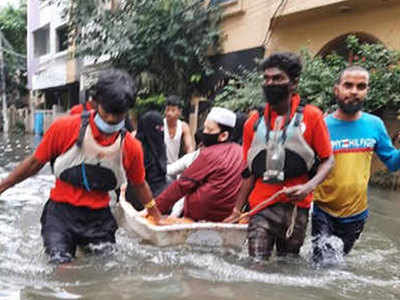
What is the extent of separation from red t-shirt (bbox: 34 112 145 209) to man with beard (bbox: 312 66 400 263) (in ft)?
4.79

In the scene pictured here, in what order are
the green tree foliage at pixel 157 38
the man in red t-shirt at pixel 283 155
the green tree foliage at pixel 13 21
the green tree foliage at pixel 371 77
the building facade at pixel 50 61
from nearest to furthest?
the man in red t-shirt at pixel 283 155, the green tree foliage at pixel 371 77, the green tree foliage at pixel 157 38, the building facade at pixel 50 61, the green tree foliage at pixel 13 21

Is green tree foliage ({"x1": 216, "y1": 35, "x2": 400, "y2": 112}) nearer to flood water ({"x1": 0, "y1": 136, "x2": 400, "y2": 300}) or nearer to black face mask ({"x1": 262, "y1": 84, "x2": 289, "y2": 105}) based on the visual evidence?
flood water ({"x1": 0, "y1": 136, "x2": 400, "y2": 300})

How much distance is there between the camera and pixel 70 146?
3.30 metres

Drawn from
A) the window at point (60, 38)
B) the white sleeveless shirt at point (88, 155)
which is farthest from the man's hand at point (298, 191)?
the window at point (60, 38)

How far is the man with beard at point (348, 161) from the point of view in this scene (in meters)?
3.86

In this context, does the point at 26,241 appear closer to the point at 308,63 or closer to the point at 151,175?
the point at 151,175

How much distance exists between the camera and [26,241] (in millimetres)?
5254

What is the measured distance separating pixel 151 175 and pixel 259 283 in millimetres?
2485

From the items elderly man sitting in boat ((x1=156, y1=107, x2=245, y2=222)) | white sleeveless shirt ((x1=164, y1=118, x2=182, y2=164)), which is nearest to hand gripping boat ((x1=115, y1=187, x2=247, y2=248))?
elderly man sitting in boat ((x1=156, y1=107, x2=245, y2=222))

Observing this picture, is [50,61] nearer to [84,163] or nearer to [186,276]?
[186,276]

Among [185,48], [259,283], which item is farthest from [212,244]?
[185,48]

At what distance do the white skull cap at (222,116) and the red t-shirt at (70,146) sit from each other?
121 centimetres

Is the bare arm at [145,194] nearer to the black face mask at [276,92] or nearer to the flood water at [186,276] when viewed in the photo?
the flood water at [186,276]

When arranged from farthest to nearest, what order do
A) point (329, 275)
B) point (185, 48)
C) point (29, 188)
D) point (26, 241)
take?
point (185, 48), point (29, 188), point (26, 241), point (329, 275)
